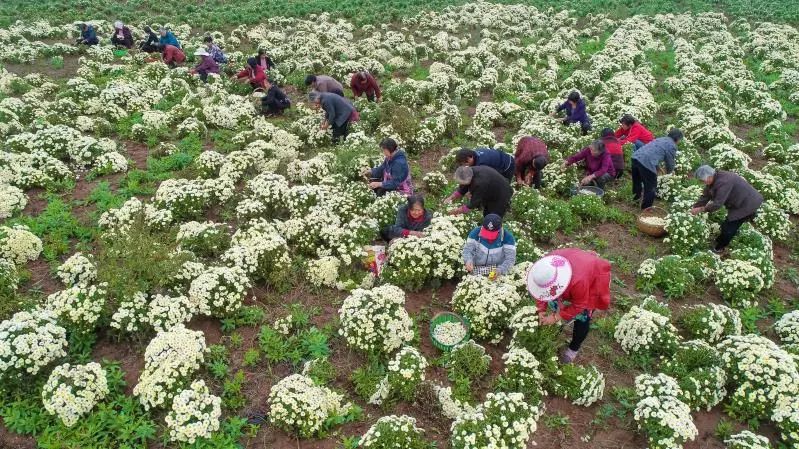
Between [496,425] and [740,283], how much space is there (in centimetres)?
538

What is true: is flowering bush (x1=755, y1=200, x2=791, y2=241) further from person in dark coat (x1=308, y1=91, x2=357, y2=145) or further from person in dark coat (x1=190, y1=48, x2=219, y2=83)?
person in dark coat (x1=190, y1=48, x2=219, y2=83)

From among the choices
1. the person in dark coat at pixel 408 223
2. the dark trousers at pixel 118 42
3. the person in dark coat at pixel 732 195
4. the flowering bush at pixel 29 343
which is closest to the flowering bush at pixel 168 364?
the flowering bush at pixel 29 343

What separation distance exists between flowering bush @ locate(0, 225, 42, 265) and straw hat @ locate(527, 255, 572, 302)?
27.3 feet

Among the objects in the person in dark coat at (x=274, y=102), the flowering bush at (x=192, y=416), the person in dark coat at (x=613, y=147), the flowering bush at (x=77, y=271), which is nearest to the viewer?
the flowering bush at (x=192, y=416)

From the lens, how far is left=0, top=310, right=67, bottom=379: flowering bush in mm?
6266

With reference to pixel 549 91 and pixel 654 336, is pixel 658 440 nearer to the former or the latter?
pixel 654 336

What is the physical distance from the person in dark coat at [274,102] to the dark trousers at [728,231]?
11719 millimetres

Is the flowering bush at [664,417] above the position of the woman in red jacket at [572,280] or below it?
below

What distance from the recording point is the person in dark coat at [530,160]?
34.4 feet

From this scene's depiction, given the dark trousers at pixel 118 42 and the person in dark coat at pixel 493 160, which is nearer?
the person in dark coat at pixel 493 160

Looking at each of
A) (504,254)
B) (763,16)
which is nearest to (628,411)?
(504,254)

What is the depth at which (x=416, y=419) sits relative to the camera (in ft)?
21.2

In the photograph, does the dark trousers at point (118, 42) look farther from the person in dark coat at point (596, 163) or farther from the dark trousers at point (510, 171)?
the person in dark coat at point (596, 163)

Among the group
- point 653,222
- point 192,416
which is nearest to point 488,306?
point 192,416
